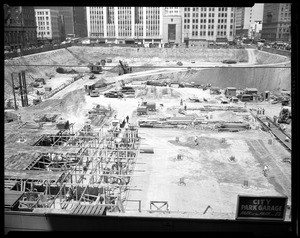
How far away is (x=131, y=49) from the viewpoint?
60.1m

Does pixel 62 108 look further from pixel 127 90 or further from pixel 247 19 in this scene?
pixel 247 19

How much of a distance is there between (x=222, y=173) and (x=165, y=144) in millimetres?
4579

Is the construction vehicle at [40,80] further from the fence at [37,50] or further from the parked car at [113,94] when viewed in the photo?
the parked car at [113,94]

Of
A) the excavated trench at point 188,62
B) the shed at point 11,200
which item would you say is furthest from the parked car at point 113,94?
the shed at point 11,200

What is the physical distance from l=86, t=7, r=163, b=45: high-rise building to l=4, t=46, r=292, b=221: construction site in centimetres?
2624

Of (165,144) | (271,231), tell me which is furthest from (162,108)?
(271,231)

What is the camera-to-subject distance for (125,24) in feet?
228

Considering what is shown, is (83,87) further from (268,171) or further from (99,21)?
(99,21)

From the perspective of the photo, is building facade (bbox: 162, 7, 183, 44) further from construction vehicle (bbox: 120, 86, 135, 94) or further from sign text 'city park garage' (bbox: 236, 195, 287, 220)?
sign text 'city park garage' (bbox: 236, 195, 287, 220)

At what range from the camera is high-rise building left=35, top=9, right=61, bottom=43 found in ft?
192

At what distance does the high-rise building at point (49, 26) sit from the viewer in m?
58.4

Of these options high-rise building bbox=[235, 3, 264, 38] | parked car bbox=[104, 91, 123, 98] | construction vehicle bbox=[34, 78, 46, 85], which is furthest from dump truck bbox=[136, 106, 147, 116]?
high-rise building bbox=[235, 3, 264, 38]

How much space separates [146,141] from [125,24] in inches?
2190

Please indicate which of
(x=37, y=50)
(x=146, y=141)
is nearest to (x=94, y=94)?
(x=146, y=141)
